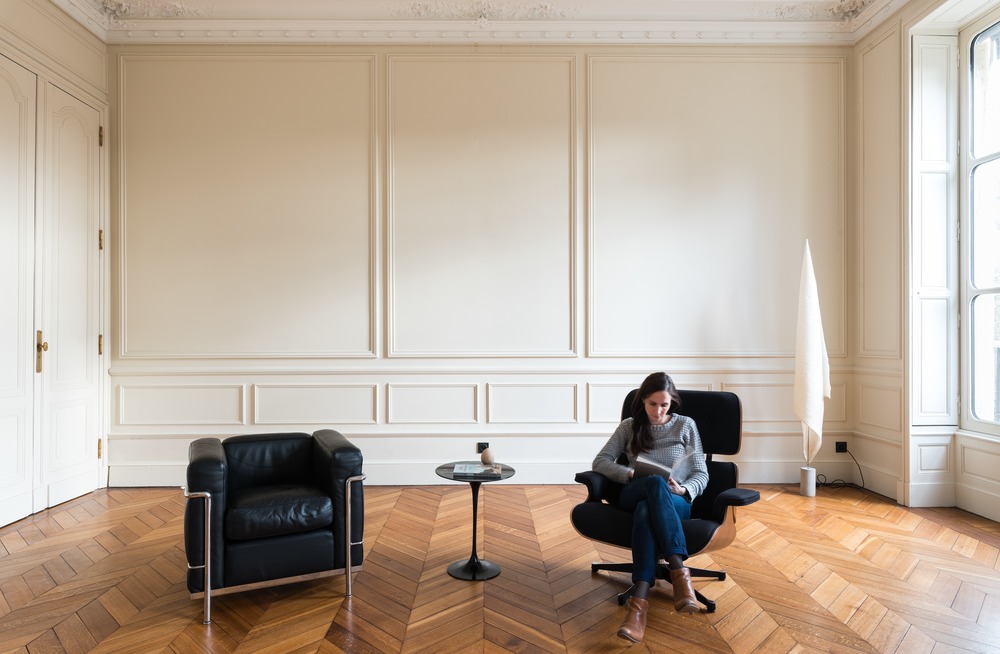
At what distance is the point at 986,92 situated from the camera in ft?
15.0

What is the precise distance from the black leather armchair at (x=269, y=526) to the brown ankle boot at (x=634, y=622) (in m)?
1.31

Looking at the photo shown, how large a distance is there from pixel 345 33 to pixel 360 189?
4.29 feet

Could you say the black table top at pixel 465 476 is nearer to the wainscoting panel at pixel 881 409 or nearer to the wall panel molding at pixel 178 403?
the wall panel molding at pixel 178 403

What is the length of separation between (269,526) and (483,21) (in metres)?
4.29

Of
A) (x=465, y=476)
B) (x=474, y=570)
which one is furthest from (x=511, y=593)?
(x=465, y=476)

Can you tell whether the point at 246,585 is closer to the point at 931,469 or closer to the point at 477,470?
the point at 477,470

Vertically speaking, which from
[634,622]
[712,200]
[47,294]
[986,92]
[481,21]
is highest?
[481,21]

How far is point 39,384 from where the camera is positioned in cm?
454

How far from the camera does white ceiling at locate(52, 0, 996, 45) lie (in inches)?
206

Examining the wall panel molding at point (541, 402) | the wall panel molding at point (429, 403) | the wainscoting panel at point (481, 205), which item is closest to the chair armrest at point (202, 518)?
the wall panel molding at point (429, 403)

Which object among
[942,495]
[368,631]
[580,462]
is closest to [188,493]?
[368,631]

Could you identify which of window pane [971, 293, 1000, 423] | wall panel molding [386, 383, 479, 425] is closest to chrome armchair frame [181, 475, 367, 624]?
wall panel molding [386, 383, 479, 425]

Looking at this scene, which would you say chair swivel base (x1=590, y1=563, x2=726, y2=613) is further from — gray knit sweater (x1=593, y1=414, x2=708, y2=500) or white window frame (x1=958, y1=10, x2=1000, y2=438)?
white window frame (x1=958, y1=10, x2=1000, y2=438)

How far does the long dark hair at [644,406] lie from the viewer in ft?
10.5
